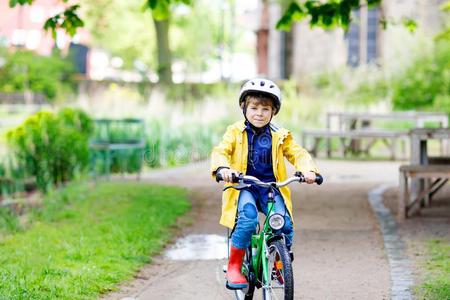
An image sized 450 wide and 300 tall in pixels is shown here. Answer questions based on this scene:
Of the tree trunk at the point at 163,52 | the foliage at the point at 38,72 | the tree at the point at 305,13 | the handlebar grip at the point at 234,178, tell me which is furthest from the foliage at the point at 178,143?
the foliage at the point at 38,72

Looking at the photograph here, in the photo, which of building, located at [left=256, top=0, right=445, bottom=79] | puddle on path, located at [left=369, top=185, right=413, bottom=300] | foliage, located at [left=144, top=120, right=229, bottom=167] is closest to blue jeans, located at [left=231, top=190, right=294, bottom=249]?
puddle on path, located at [left=369, top=185, right=413, bottom=300]

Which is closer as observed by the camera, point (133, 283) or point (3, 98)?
point (133, 283)

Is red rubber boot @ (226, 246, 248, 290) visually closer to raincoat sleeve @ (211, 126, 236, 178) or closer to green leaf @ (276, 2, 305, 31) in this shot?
raincoat sleeve @ (211, 126, 236, 178)

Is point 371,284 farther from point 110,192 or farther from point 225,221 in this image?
point 110,192

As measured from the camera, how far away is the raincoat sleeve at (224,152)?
6703mm

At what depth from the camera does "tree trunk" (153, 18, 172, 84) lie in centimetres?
3331

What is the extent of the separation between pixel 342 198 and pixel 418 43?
58.6ft

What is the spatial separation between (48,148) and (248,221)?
352 inches

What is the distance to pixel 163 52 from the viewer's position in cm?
3384

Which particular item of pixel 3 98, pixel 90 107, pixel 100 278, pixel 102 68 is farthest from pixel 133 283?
pixel 102 68

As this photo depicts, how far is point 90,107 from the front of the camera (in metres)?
23.2

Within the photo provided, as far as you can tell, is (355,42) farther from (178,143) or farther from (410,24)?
(410,24)

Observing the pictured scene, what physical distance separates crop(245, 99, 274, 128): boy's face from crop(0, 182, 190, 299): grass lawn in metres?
1.80

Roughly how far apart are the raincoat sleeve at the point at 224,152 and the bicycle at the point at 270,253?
134 mm
